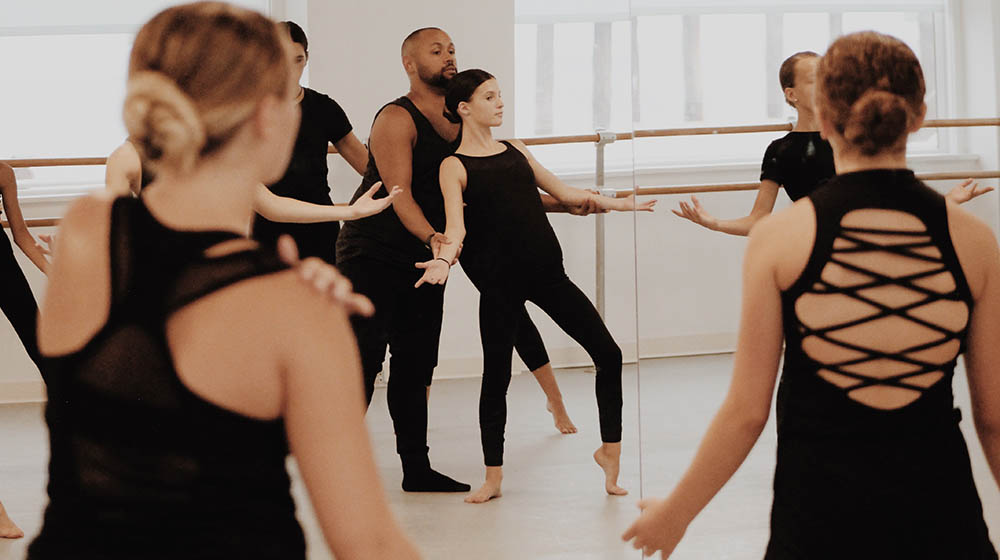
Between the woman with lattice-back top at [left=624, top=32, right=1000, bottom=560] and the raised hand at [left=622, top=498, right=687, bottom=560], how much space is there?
13 centimetres

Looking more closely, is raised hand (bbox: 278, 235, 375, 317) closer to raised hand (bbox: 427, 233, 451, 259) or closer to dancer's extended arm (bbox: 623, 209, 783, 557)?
dancer's extended arm (bbox: 623, 209, 783, 557)

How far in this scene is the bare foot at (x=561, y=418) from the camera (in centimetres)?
385

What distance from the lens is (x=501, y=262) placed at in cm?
298

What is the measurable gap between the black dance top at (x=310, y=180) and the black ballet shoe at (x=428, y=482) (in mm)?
664

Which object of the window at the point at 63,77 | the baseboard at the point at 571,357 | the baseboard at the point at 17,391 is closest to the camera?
the baseboard at the point at 571,357

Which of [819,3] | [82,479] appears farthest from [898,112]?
[819,3]

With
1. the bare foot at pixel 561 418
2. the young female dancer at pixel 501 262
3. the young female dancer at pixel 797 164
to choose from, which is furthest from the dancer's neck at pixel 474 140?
the bare foot at pixel 561 418

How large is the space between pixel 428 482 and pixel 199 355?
2.46 meters

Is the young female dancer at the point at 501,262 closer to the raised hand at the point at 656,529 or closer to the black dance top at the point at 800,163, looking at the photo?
the black dance top at the point at 800,163

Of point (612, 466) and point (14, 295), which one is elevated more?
point (14, 295)

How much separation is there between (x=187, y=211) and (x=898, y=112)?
2.44 ft

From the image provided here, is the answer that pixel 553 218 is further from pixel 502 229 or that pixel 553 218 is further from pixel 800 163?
pixel 800 163

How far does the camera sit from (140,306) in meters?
0.81

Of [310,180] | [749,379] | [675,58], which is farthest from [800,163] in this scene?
[675,58]
